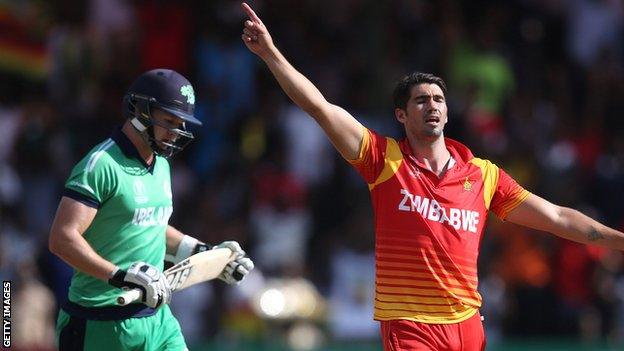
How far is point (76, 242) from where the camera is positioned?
7000mm

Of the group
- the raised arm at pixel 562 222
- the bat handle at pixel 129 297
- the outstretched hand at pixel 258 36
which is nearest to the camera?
the bat handle at pixel 129 297

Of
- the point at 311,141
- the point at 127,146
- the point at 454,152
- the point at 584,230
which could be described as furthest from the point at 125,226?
the point at 311,141

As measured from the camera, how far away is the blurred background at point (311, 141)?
13266mm

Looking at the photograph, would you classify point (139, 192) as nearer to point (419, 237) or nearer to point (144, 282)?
point (144, 282)

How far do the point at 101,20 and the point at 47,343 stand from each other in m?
3.98

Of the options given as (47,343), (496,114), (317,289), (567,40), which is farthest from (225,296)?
(567,40)

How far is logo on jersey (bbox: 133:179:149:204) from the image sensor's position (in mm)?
7340

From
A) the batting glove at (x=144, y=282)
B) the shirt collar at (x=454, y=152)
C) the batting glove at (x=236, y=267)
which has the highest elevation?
the shirt collar at (x=454, y=152)

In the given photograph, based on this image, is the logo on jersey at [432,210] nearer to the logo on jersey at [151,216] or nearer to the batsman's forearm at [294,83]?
the batsman's forearm at [294,83]

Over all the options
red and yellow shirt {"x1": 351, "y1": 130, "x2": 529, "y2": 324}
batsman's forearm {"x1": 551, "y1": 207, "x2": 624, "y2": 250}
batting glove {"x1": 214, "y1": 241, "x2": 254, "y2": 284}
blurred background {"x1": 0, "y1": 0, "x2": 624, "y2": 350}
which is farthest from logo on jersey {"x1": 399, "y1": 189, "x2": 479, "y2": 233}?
blurred background {"x1": 0, "y1": 0, "x2": 624, "y2": 350}

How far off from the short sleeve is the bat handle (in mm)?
518

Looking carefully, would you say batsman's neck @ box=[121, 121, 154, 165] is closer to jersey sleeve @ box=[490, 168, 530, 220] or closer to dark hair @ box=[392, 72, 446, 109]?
dark hair @ box=[392, 72, 446, 109]

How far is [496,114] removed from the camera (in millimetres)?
14992

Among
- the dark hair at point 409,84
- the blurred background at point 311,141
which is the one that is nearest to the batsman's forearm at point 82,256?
the dark hair at point 409,84
